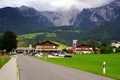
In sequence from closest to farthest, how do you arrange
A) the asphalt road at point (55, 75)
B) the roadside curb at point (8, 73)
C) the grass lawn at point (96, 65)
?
the asphalt road at point (55, 75)
the roadside curb at point (8, 73)
the grass lawn at point (96, 65)

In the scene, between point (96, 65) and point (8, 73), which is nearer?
point (8, 73)

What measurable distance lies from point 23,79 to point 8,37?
5311 inches

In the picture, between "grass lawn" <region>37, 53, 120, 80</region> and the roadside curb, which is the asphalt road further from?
"grass lawn" <region>37, 53, 120, 80</region>

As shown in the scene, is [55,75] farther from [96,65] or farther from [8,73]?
[96,65]

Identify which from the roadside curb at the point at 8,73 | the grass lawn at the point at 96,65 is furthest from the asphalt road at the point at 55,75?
the grass lawn at the point at 96,65

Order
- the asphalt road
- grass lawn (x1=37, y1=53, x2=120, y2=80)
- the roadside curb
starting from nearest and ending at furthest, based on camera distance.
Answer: the asphalt road < the roadside curb < grass lawn (x1=37, y1=53, x2=120, y2=80)

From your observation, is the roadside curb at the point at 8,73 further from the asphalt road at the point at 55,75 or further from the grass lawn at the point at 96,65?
the grass lawn at the point at 96,65

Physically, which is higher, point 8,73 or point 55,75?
point 8,73

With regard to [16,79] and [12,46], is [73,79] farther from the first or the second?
[12,46]

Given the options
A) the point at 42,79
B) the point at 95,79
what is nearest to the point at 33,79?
the point at 42,79

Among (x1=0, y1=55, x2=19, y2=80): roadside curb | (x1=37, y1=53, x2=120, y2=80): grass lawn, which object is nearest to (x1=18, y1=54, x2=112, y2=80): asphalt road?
(x1=0, y1=55, x2=19, y2=80): roadside curb

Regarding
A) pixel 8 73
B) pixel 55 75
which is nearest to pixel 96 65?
pixel 8 73

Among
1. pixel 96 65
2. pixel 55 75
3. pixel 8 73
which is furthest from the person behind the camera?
pixel 96 65

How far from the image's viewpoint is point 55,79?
23.0 m
